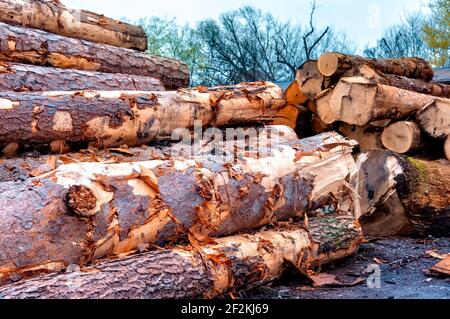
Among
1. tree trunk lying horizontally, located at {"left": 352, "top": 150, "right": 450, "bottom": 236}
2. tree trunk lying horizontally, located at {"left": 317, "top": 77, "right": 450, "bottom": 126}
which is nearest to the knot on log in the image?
tree trunk lying horizontally, located at {"left": 352, "top": 150, "right": 450, "bottom": 236}

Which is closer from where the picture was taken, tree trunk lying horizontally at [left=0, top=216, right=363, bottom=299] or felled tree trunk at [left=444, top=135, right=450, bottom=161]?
tree trunk lying horizontally at [left=0, top=216, right=363, bottom=299]

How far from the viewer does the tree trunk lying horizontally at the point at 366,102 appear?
5.31m

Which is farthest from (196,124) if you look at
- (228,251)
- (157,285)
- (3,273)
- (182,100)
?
(3,273)

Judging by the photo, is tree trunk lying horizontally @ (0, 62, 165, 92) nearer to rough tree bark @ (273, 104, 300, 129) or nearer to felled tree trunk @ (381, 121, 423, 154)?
rough tree bark @ (273, 104, 300, 129)

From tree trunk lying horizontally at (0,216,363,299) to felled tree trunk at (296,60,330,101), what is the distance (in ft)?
9.23

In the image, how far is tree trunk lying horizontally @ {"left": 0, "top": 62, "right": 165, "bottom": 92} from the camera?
12.2 ft

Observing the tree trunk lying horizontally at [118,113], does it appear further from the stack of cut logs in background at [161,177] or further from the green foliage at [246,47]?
the green foliage at [246,47]

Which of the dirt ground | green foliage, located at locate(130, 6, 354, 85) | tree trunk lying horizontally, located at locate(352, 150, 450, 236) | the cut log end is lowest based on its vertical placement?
the dirt ground

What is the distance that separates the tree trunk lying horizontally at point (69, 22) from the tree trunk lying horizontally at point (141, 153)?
173 centimetres

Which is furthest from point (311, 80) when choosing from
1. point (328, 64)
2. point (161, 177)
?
point (161, 177)

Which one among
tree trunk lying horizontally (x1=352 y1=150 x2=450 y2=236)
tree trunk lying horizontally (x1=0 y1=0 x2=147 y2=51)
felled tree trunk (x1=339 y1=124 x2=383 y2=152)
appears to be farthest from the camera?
felled tree trunk (x1=339 y1=124 x2=383 y2=152)

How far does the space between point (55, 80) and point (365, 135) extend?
3440 mm
